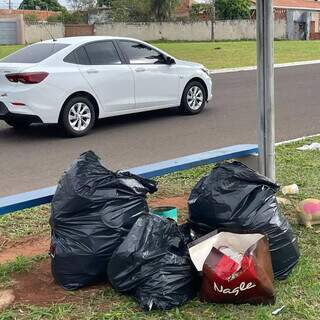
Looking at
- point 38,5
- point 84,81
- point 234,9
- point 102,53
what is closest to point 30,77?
point 84,81

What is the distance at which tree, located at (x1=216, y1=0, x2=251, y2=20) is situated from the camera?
6066 centimetres

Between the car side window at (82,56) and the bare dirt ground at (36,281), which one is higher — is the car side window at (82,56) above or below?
above

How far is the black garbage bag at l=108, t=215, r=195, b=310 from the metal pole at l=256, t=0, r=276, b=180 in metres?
2.01

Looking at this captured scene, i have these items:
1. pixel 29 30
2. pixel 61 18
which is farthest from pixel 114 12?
pixel 29 30

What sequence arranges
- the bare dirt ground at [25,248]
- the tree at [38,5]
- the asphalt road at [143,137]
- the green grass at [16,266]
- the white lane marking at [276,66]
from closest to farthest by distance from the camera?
the green grass at [16,266]
the bare dirt ground at [25,248]
the asphalt road at [143,137]
the white lane marking at [276,66]
the tree at [38,5]

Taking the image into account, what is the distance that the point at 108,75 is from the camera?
377 inches

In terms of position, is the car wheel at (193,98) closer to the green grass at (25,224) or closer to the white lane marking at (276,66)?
the green grass at (25,224)

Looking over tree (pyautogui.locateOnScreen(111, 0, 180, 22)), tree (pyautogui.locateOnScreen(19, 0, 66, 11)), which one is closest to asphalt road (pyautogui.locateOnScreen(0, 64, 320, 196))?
tree (pyautogui.locateOnScreen(111, 0, 180, 22))

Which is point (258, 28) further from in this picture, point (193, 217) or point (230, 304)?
point (230, 304)

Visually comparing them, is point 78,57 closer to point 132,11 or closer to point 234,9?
point 234,9

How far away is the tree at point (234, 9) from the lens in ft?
199

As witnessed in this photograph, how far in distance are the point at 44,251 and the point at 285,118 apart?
723 centimetres

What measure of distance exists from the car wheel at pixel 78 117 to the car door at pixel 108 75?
0.86 feet

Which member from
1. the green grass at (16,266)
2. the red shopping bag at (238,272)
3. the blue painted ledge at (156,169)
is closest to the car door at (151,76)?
the blue painted ledge at (156,169)
